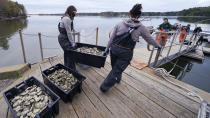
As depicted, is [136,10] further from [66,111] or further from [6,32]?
[6,32]

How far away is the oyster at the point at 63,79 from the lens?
1.52 meters

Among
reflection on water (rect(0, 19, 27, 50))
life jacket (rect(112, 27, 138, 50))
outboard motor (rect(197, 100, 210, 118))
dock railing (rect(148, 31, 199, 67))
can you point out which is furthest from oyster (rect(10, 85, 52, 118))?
dock railing (rect(148, 31, 199, 67))

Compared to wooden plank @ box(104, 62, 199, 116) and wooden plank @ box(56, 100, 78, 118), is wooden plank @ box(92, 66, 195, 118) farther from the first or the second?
wooden plank @ box(56, 100, 78, 118)

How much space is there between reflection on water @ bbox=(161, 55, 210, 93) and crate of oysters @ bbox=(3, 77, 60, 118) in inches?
166

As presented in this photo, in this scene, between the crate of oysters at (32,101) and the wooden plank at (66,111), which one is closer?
the crate of oysters at (32,101)

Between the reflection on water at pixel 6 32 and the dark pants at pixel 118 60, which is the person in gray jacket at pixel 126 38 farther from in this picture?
the reflection on water at pixel 6 32

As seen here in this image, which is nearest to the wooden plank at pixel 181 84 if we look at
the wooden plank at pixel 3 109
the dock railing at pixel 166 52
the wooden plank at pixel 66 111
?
the dock railing at pixel 166 52

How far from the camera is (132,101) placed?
1585mm

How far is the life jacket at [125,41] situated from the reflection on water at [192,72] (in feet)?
11.2

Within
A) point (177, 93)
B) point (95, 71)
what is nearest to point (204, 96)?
point (177, 93)

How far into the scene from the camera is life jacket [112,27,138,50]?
135cm

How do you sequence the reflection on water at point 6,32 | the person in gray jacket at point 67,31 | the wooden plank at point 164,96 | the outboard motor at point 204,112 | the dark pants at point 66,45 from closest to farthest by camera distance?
the outboard motor at point 204,112
the wooden plank at point 164,96
the person in gray jacket at point 67,31
the dark pants at point 66,45
the reflection on water at point 6,32

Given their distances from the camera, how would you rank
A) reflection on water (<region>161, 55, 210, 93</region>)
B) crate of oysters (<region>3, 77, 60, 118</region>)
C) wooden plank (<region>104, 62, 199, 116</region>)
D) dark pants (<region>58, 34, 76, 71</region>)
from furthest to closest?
reflection on water (<region>161, 55, 210, 93</region>) → dark pants (<region>58, 34, 76, 71</region>) → wooden plank (<region>104, 62, 199, 116</region>) → crate of oysters (<region>3, 77, 60, 118</region>)

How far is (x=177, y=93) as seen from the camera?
1.80 meters
